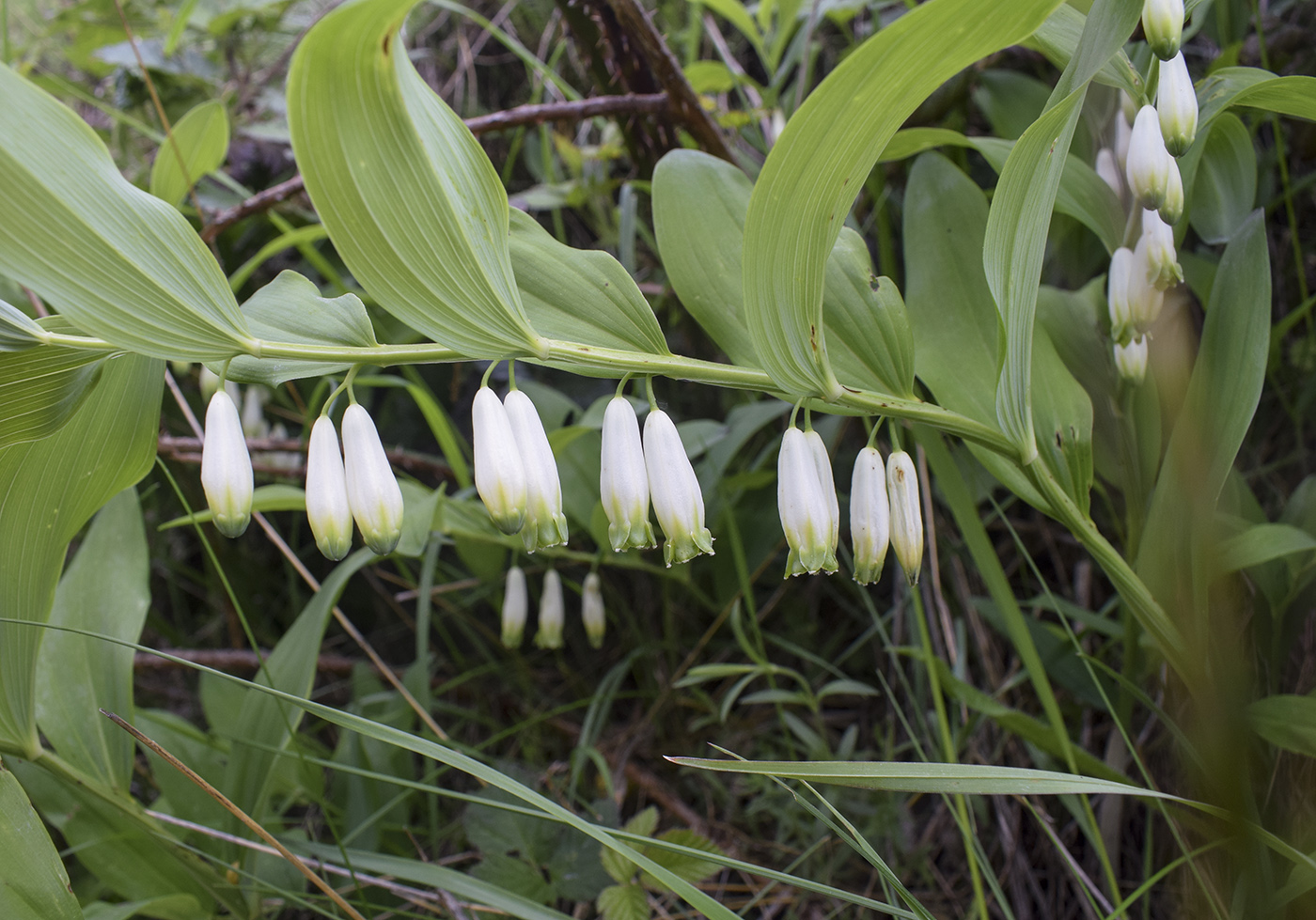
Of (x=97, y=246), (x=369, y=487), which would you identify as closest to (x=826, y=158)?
(x=369, y=487)

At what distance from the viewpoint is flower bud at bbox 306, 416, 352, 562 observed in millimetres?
785

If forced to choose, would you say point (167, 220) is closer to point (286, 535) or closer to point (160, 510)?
point (286, 535)

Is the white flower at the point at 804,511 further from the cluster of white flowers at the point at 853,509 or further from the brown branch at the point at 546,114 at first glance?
the brown branch at the point at 546,114

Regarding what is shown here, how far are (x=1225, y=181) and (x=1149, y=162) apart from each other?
16.2 inches

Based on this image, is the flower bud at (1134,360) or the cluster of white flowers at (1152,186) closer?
the cluster of white flowers at (1152,186)

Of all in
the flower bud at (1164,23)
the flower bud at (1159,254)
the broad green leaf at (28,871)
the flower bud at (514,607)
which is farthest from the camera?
the flower bud at (514,607)

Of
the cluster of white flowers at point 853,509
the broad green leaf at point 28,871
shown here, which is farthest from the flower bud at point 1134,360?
the broad green leaf at point 28,871

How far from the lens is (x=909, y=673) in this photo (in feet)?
5.09

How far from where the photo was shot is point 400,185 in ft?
2.30

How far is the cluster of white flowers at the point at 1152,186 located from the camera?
734 millimetres

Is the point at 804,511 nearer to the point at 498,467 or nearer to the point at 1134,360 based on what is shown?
the point at 498,467

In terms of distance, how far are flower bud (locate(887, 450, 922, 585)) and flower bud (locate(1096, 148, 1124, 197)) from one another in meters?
0.62

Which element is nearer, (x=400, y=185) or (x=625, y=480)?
(x=400, y=185)

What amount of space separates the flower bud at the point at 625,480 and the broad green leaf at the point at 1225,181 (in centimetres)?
91
